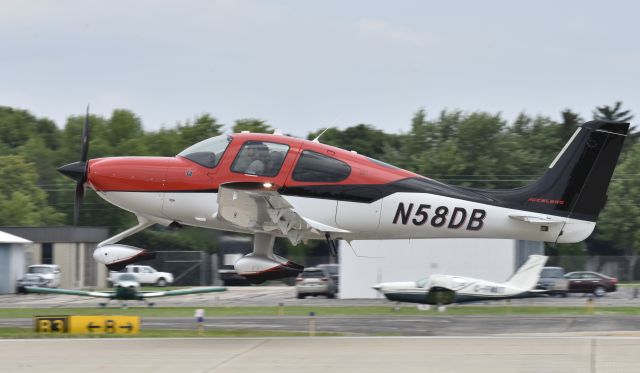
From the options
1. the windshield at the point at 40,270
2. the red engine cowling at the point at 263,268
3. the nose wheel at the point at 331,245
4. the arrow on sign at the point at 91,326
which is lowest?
the windshield at the point at 40,270

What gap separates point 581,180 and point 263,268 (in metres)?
7.34

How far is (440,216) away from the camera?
21781 millimetres

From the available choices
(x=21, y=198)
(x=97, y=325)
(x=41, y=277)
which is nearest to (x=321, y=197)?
(x=97, y=325)

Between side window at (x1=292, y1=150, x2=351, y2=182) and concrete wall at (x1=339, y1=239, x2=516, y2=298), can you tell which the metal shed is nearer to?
concrete wall at (x1=339, y1=239, x2=516, y2=298)

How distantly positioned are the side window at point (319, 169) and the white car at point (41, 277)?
33228 mm

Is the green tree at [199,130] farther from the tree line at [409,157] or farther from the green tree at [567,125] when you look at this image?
the green tree at [567,125]

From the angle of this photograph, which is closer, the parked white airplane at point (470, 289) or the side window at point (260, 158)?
the side window at point (260, 158)

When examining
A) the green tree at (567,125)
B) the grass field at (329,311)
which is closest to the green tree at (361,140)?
the green tree at (567,125)

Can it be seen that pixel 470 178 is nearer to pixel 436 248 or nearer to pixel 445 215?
pixel 436 248

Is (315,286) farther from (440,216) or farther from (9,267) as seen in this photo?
(440,216)

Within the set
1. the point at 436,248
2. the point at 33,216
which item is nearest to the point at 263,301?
the point at 436,248

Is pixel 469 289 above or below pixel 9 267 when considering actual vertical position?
above

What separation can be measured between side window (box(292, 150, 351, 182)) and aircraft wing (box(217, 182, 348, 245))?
0.82 metres

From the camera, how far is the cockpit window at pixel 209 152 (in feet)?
69.2
